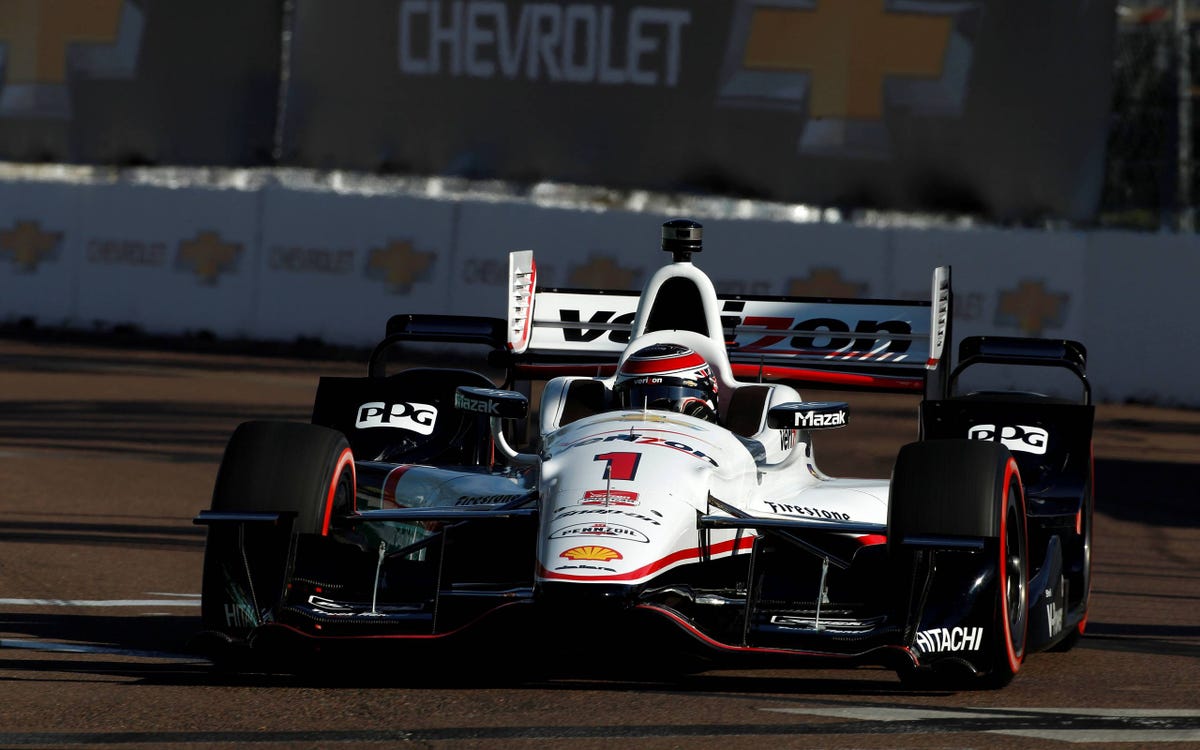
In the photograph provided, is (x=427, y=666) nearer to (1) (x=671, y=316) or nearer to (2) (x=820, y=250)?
(1) (x=671, y=316)

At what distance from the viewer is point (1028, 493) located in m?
7.54

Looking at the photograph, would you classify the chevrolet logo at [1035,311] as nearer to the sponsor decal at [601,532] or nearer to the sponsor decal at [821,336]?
the sponsor decal at [821,336]

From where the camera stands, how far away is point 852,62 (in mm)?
17719

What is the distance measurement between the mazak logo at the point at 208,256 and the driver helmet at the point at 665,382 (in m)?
12.9

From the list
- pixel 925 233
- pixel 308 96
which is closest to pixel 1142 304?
pixel 925 233

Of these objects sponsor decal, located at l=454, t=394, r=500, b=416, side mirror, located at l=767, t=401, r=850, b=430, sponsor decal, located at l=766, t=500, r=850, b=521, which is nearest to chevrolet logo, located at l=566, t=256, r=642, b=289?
sponsor decal, located at l=766, t=500, r=850, b=521

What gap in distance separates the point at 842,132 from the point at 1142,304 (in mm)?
3297

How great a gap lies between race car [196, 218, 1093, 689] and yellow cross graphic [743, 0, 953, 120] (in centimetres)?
961

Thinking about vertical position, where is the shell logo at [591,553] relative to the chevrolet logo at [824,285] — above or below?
below

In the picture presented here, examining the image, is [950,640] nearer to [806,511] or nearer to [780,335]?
[806,511]


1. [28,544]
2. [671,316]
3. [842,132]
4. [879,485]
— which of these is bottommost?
[28,544]

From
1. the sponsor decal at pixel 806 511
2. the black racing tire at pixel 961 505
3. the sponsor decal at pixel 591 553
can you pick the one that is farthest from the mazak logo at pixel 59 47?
the black racing tire at pixel 961 505

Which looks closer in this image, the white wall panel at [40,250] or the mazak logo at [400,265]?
the mazak logo at [400,265]

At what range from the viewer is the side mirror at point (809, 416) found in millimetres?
6582
